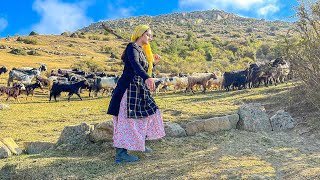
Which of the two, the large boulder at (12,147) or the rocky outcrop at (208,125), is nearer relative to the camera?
the large boulder at (12,147)

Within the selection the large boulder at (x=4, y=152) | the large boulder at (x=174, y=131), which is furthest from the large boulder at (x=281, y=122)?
the large boulder at (x=4, y=152)

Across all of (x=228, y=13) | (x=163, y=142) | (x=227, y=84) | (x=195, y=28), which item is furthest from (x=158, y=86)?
(x=228, y=13)

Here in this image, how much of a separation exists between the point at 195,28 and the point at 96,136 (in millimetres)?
66106

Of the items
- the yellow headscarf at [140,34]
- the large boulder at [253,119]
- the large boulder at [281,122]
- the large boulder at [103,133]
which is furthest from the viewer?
the large boulder at [281,122]

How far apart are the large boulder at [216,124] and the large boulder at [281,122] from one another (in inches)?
44.4

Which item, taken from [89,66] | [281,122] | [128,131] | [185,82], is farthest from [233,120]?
[89,66]

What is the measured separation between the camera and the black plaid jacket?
5.53m

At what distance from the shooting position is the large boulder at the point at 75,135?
22.1 ft

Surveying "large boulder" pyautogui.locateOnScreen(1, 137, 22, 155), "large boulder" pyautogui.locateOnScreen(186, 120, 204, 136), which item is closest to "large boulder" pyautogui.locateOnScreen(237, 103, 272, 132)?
"large boulder" pyautogui.locateOnScreen(186, 120, 204, 136)

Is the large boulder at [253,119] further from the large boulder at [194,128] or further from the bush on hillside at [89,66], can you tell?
the bush on hillside at [89,66]

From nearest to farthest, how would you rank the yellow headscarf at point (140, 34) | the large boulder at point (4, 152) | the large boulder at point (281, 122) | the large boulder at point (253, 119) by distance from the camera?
the yellow headscarf at point (140, 34), the large boulder at point (4, 152), the large boulder at point (253, 119), the large boulder at point (281, 122)

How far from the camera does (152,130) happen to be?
5.89 m

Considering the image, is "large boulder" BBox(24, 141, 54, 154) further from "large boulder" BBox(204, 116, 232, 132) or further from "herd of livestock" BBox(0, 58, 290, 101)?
"herd of livestock" BBox(0, 58, 290, 101)

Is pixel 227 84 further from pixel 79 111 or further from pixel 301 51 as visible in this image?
pixel 301 51
